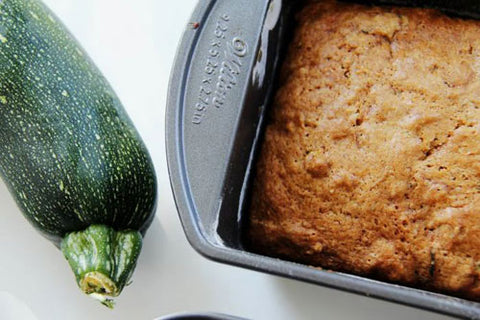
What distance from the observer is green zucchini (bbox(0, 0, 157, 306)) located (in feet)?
5.41

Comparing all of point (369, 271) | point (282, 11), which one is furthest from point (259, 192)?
point (282, 11)

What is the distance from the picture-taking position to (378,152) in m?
1.52

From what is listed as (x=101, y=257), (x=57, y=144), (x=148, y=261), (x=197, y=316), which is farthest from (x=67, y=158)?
(x=197, y=316)

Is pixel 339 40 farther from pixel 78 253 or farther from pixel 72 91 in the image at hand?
pixel 78 253

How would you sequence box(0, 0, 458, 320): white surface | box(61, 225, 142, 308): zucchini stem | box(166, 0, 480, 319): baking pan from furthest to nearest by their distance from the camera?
box(0, 0, 458, 320): white surface, box(61, 225, 142, 308): zucchini stem, box(166, 0, 480, 319): baking pan

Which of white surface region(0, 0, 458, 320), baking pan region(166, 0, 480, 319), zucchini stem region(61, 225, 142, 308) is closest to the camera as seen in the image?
baking pan region(166, 0, 480, 319)

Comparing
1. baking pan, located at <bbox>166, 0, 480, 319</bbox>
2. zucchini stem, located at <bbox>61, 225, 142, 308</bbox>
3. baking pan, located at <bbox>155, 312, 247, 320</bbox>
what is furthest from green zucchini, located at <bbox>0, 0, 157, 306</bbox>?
baking pan, located at <bbox>166, 0, 480, 319</bbox>

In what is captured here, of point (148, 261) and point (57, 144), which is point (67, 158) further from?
point (148, 261)

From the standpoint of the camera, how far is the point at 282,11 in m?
1.65

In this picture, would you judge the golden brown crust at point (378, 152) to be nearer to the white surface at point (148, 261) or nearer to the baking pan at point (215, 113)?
the baking pan at point (215, 113)

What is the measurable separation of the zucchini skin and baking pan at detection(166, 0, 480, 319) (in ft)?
0.85

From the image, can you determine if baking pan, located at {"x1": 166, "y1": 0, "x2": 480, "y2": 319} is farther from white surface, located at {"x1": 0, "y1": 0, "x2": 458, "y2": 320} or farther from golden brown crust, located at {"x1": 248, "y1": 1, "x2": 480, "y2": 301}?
white surface, located at {"x1": 0, "y1": 0, "x2": 458, "y2": 320}

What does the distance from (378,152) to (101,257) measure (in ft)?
2.26

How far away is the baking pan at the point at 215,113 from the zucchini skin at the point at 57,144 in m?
0.26
